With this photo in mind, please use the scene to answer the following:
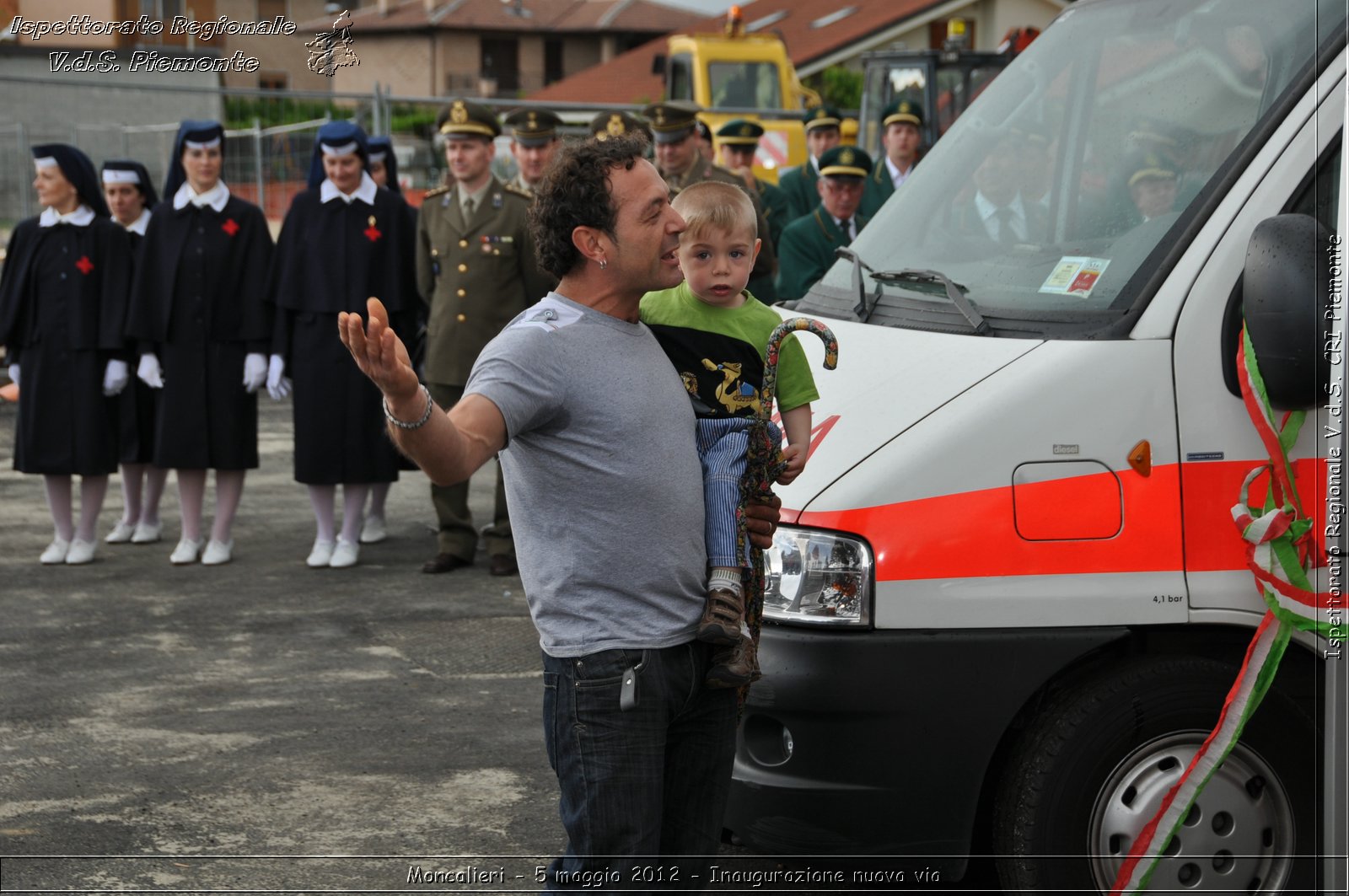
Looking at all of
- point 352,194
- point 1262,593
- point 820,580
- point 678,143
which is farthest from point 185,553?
point 1262,593

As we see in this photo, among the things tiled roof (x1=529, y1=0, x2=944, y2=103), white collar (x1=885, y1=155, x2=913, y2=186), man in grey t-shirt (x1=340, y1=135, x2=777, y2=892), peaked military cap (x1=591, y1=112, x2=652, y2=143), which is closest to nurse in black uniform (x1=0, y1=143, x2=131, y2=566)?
peaked military cap (x1=591, y1=112, x2=652, y2=143)

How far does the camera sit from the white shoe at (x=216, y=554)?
347 inches

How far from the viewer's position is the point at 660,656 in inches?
124

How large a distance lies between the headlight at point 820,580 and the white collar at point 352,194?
5.57 metres

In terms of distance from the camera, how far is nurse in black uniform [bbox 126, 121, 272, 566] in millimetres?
8906

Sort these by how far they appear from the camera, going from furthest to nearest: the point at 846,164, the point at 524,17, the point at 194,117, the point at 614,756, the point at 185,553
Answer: the point at 524,17 → the point at 194,117 → the point at 846,164 → the point at 185,553 → the point at 614,756

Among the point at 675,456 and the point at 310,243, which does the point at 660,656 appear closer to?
the point at 675,456

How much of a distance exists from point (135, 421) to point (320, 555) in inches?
55.1

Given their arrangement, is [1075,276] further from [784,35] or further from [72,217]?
[784,35]

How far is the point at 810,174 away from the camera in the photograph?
39.3 feet

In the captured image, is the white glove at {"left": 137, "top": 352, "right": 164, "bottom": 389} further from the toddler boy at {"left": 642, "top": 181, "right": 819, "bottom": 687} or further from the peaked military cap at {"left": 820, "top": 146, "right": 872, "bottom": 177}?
the toddler boy at {"left": 642, "top": 181, "right": 819, "bottom": 687}

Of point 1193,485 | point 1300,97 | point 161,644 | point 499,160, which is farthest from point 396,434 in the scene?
point 499,160

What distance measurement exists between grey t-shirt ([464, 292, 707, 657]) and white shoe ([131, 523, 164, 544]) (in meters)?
6.85

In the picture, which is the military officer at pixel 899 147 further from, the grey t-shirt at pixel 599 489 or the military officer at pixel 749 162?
the grey t-shirt at pixel 599 489
